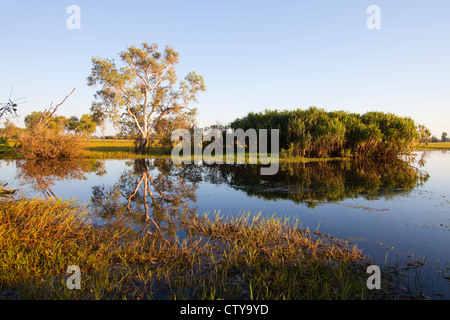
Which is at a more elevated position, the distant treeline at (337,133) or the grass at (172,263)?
the distant treeline at (337,133)

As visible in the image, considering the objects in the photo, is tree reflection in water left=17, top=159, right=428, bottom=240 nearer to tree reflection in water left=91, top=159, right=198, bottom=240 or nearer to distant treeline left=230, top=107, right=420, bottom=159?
tree reflection in water left=91, top=159, right=198, bottom=240

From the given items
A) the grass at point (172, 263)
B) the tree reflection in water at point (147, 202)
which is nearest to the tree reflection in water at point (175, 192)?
the tree reflection in water at point (147, 202)

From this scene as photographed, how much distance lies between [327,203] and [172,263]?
23.8ft

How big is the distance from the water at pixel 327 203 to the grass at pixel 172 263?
1107 mm

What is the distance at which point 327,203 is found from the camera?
32.4 feet

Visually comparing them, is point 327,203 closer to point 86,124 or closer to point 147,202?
point 147,202

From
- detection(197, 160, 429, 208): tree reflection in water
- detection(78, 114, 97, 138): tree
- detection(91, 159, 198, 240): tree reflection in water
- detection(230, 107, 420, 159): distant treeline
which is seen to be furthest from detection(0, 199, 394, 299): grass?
detection(78, 114, 97, 138): tree

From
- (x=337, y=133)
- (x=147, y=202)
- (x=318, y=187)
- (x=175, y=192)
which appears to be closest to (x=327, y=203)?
(x=318, y=187)

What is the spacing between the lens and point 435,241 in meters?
6.14

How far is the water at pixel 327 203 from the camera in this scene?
18.4 feet

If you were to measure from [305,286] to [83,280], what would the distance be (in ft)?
11.8

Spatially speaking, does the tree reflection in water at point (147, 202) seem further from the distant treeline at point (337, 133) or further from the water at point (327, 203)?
the distant treeline at point (337, 133)
